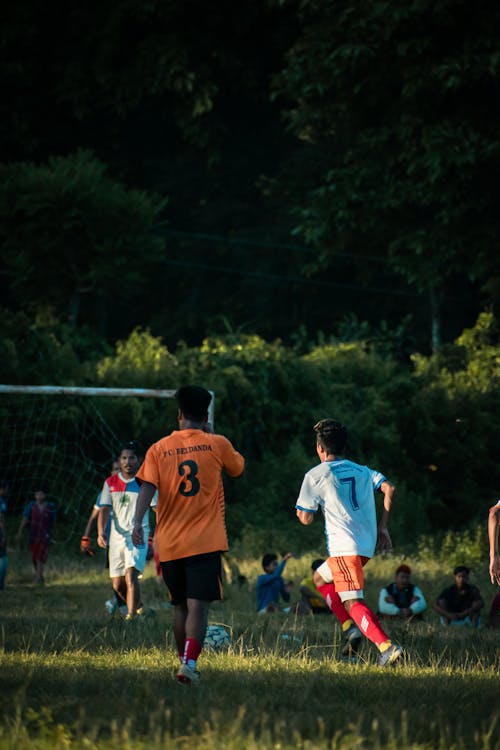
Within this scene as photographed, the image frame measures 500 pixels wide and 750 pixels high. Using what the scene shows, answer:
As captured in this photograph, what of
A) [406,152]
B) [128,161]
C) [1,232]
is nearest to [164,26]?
[128,161]

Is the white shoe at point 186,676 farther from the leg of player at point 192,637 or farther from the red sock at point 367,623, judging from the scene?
the red sock at point 367,623

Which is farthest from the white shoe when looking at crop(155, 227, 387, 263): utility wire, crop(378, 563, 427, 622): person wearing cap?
crop(155, 227, 387, 263): utility wire

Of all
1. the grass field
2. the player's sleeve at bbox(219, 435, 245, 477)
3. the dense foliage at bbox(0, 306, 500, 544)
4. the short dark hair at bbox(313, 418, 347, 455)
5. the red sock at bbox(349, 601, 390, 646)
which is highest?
the dense foliage at bbox(0, 306, 500, 544)

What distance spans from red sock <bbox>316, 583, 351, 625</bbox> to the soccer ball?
973mm

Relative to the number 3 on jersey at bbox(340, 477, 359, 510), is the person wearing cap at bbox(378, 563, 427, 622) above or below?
below

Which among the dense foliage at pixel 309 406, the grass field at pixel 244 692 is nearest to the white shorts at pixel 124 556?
the grass field at pixel 244 692

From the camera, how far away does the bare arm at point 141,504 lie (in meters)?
7.57

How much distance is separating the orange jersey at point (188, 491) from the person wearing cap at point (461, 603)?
770cm

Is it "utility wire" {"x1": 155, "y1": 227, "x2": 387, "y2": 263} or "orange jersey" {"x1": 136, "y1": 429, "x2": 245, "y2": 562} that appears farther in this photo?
"utility wire" {"x1": 155, "y1": 227, "x2": 387, "y2": 263}

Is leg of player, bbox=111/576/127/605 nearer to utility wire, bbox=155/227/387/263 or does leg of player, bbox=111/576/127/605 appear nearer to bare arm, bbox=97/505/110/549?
bare arm, bbox=97/505/110/549

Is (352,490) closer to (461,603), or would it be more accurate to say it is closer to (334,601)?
(334,601)

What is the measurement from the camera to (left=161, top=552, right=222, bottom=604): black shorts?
7.32m

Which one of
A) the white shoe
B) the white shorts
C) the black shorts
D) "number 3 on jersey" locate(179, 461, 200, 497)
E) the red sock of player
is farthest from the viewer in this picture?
the white shorts

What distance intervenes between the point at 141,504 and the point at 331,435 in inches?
67.1
